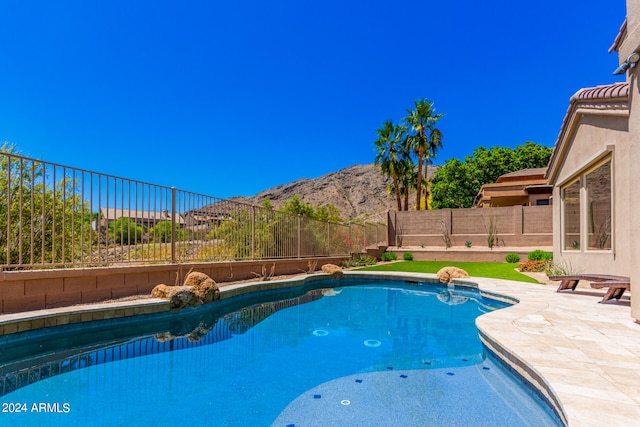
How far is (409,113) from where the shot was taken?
2472 cm

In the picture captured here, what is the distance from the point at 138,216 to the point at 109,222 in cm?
56

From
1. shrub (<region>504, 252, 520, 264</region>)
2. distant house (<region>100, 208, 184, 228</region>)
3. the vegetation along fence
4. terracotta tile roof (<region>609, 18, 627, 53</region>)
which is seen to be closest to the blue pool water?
the vegetation along fence

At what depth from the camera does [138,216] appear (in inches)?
271

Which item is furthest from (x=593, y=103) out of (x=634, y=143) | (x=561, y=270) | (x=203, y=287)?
(x=203, y=287)

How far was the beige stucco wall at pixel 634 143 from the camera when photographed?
4.26 meters

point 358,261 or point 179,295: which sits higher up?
point 179,295

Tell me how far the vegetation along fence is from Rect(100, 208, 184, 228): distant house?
2 cm

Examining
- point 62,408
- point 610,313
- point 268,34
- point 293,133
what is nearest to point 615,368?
point 610,313

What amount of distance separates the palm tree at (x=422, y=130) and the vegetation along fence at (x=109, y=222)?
16.1m

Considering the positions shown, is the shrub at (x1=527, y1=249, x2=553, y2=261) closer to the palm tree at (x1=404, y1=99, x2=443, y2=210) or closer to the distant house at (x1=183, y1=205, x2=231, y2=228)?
the palm tree at (x1=404, y1=99, x2=443, y2=210)

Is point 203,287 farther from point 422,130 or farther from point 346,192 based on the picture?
point 346,192

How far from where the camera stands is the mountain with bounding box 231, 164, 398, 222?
7481 cm

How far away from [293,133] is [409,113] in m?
29.8

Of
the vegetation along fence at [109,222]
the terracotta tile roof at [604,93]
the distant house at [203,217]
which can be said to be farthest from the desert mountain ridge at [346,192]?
the terracotta tile roof at [604,93]
